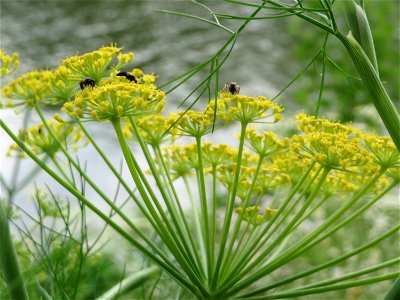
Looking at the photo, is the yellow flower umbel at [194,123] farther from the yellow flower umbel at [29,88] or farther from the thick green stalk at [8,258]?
the thick green stalk at [8,258]

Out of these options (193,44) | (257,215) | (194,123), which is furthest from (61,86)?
(193,44)

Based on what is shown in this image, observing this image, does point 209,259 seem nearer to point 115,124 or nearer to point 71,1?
point 115,124

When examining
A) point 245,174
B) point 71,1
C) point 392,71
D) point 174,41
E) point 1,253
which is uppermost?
point 71,1

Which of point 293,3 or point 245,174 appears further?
point 245,174

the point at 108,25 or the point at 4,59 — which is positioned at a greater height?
the point at 108,25

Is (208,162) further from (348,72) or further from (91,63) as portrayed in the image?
(348,72)

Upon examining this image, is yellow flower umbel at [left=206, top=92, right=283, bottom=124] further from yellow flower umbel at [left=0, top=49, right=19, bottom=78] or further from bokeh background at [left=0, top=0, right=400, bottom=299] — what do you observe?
bokeh background at [left=0, top=0, right=400, bottom=299]

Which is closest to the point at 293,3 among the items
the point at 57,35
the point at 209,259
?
the point at 209,259
